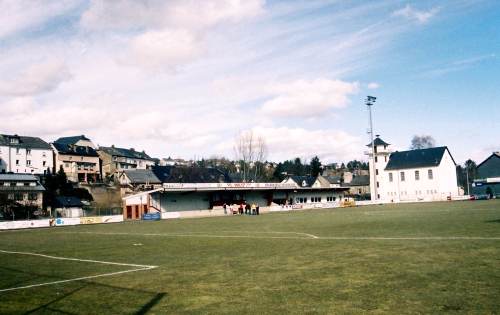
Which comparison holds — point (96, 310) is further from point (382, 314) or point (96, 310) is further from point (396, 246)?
point (396, 246)

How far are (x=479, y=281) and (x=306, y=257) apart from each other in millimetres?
6646

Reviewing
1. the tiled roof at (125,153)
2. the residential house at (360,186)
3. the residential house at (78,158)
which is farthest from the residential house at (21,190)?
the residential house at (360,186)

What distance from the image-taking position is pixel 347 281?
11.1m

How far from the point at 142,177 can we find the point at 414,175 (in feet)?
218

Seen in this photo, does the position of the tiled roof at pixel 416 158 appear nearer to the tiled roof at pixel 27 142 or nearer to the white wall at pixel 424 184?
the white wall at pixel 424 184

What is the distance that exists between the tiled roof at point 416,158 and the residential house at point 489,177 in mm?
10930

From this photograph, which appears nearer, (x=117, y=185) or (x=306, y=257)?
(x=306, y=257)

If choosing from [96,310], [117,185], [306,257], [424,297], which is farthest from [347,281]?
[117,185]

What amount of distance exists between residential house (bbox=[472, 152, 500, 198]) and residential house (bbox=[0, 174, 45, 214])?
91.7 meters

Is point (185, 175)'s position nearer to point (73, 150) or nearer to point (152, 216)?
point (73, 150)

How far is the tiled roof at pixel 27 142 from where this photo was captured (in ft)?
321

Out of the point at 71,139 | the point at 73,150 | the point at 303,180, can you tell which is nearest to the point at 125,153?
the point at 71,139

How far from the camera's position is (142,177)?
10712 centimetres

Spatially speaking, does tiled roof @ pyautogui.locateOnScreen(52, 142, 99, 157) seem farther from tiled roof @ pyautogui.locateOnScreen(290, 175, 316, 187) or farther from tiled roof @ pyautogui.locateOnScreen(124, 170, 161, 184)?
tiled roof @ pyautogui.locateOnScreen(290, 175, 316, 187)
